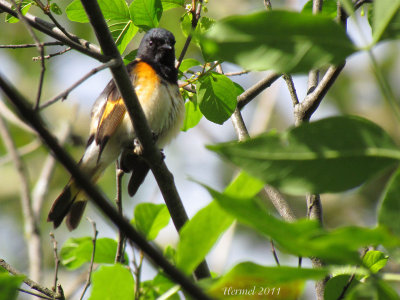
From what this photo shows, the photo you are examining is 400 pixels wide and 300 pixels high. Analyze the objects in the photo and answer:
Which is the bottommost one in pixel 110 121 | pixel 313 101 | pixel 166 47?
pixel 313 101

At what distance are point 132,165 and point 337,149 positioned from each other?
325 centimetres

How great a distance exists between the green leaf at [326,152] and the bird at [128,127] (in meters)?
2.99

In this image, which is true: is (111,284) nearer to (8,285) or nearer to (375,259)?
(8,285)

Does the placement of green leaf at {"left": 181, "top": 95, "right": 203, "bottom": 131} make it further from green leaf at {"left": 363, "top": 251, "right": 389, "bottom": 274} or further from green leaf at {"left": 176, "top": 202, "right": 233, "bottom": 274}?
green leaf at {"left": 176, "top": 202, "right": 233, "bottom": 274}

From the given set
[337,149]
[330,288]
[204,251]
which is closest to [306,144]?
[337,149]

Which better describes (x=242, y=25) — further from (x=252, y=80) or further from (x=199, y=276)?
(x=252, y=80)

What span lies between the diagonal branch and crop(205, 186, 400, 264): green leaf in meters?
1.15

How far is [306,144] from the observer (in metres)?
0.98

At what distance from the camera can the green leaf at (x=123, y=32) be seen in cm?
266

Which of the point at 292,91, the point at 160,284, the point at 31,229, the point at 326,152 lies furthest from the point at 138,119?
the point at 31,229

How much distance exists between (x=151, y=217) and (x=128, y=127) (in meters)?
2.15

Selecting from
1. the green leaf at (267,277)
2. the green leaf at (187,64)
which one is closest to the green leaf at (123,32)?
the green leaf at (187,64)

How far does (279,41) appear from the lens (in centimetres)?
92

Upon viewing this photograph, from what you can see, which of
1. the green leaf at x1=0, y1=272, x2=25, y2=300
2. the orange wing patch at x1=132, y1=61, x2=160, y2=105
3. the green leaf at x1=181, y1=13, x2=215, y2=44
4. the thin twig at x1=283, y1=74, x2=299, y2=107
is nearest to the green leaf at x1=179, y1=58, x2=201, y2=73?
the green leaf at x1=181, y1=13, x2=215, y2=44
